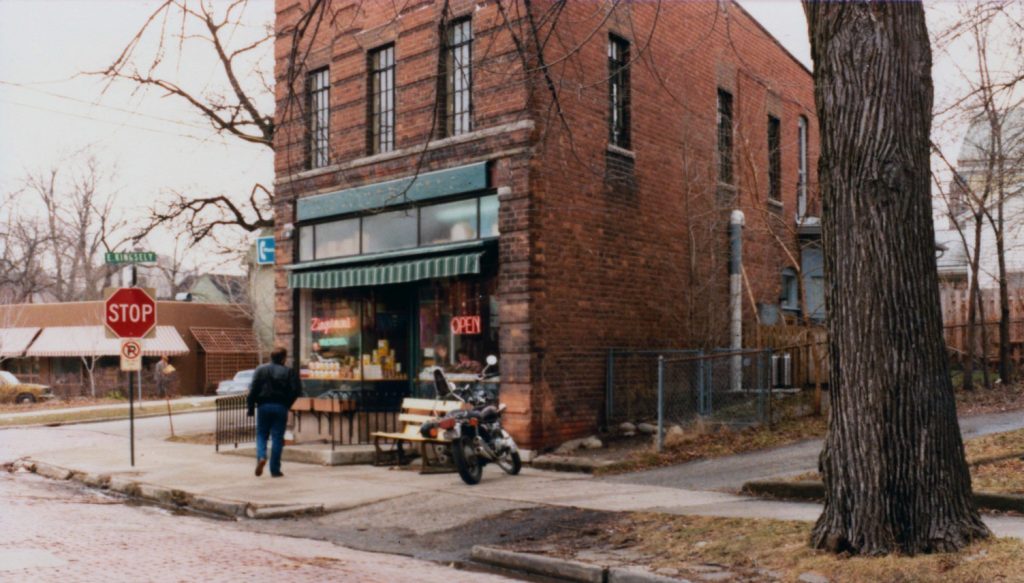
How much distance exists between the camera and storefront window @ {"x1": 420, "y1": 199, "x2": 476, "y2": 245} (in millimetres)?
15594

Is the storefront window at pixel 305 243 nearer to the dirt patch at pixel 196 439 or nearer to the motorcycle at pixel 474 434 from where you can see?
the dirt patch at pixel 196 439

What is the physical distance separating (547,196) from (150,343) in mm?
34416

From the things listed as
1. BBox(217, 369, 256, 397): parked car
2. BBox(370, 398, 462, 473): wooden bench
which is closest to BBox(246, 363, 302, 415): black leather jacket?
BBox(370, 398, 462, 473): wooden bench

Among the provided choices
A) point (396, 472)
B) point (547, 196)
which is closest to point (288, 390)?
point (396, 472)

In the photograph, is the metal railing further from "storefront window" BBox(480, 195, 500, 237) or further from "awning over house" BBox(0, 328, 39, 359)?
"awning over house" BBox(0, 328, 39, 359)

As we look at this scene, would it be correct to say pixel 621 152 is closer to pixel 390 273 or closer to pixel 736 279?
pixel 736 279

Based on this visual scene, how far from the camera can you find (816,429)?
15414mm

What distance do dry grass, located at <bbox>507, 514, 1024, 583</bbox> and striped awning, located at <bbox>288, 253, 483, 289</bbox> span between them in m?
6.38

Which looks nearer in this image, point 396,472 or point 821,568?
point 821,568

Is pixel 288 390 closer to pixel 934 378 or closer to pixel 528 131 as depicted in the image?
pixel 528 131

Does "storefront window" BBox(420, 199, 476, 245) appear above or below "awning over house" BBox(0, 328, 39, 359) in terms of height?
above

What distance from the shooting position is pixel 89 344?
44625 millimetres

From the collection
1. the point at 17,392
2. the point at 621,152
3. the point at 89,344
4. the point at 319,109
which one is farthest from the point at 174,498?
the point at 89,344

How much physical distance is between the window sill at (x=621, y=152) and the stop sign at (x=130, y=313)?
7665 millimetres
